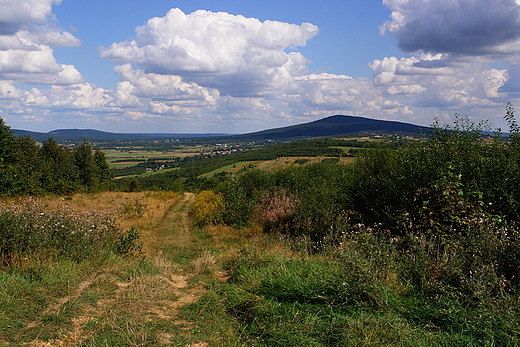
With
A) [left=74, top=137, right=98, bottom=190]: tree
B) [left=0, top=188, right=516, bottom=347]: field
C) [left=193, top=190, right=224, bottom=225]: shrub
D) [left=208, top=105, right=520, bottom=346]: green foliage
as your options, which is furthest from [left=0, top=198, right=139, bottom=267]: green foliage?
[left=74, top=137, right=98, bottom=190]: tree

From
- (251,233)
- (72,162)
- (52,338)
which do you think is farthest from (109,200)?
(72,162)

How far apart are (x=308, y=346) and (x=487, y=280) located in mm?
2761

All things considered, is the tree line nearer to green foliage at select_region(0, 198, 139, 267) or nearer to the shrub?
the shrub

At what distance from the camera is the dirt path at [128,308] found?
3.66m

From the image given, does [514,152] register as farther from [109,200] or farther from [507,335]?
[109,200]

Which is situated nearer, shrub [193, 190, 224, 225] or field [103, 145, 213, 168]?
shrub [193, 190, 224, 225]

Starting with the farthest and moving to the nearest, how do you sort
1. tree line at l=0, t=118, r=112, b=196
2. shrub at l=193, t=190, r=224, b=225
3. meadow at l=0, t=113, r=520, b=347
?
tree line at l=0, t=118, r=112, b=196 < shrub at l=193, t=190, r=224, b=225 < meadow at l=0, t=113, r=520, b=347

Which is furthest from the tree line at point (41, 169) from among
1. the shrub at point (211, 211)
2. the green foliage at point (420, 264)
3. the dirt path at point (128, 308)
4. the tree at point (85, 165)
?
the green foliage at point (420, 264)

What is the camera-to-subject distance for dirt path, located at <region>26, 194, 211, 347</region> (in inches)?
144

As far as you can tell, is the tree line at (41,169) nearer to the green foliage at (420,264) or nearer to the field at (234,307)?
the field at (234,307)

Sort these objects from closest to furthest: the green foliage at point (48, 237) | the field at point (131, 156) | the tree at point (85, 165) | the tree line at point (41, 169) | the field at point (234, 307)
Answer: the field at point (234, 307)
the green foliage at point (48, 237)
the tree line at point (41, 169)
the tree at point (85, 165)
the field at point (131, 156)

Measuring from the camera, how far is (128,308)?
4.42 metres

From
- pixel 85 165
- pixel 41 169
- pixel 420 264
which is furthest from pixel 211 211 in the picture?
pixel 85 165

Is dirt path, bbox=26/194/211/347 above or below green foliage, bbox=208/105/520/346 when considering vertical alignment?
below
